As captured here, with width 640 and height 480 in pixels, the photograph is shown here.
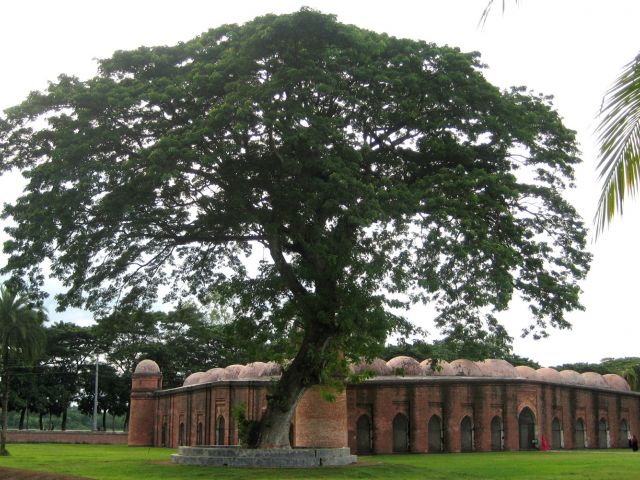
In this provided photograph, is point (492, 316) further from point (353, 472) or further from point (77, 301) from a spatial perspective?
point (77, 301)

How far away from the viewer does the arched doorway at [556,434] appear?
36125 millimetres

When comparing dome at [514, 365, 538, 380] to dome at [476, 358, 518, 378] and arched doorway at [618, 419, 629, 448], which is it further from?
arched doorway at [618, 419, 629, 448]

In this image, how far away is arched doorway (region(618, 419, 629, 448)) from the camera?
133 feet

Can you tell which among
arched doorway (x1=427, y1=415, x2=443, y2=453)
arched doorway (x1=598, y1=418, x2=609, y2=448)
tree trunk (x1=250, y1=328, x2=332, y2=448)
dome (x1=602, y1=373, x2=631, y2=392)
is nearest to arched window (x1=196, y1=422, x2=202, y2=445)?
arched doorway (x1=427, y1=415, x2=443, y2=453)

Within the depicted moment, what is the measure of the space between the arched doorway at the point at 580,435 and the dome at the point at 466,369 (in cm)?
663

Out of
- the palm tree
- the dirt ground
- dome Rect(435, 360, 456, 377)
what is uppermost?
the palm tree

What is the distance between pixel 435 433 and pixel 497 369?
4355mm

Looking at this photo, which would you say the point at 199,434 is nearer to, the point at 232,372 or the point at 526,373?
the point at 232,372

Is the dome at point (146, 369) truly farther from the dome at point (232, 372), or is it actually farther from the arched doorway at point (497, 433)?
the arched doorway at point (497, 433)

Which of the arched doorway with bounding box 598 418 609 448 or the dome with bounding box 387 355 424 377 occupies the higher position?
the dome with bounding box 387 355 424 377

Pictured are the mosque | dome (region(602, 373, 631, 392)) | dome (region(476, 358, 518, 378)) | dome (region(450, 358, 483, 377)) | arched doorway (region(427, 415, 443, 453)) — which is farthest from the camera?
dome (region(602, 373, 631, 392))

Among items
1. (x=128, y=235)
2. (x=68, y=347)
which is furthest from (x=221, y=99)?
(x=68, y=347)

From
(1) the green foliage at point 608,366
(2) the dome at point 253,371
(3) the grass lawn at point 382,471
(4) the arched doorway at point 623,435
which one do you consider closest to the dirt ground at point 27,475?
(3) the grass lawn at point 382,471

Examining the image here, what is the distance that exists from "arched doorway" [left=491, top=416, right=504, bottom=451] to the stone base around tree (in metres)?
13.6
